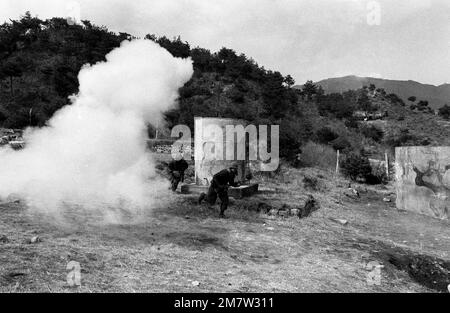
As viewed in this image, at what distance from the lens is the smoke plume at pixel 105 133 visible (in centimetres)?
1124

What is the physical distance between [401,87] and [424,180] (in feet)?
481

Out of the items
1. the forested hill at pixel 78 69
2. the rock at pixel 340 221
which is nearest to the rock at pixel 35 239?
the rock at pixel 340 221

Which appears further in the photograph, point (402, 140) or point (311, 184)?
point (402, 140)

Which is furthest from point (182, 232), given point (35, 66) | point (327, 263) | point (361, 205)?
point (35, 66)

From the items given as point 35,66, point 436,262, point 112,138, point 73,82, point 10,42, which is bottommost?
point 436,262

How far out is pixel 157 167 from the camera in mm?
17484

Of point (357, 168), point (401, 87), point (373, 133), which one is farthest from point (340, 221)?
point (401, 87)

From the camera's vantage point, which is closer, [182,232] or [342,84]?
[182,232]

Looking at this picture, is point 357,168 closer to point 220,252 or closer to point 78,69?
point 220,252

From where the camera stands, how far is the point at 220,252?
6723 mm

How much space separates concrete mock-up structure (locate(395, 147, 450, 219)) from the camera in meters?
11.7

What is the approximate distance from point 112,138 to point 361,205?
29.6ft

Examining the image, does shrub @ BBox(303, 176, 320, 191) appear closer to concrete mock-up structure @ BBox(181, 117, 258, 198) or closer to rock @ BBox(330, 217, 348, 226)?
concrete mock-up structure @ BBox(181, 117, 258, 198)

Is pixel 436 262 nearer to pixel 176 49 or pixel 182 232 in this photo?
pixel 182 232
